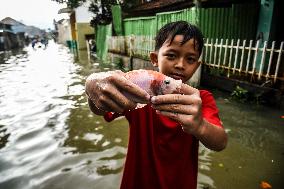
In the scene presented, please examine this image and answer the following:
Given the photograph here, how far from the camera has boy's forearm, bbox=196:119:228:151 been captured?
1204mm

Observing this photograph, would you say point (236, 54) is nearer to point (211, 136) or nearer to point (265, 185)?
point (265, 185)

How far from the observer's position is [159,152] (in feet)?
5.26

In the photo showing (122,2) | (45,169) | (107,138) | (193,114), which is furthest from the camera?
(122,2)

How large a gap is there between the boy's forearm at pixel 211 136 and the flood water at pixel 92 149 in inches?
89.5

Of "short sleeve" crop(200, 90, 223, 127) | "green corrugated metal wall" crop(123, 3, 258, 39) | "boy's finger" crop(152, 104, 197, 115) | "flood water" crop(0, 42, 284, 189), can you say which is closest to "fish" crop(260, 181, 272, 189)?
"flood water" crop(0, 42, 284, 189)

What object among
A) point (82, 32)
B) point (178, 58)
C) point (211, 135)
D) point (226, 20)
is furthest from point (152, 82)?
point (82, 32)

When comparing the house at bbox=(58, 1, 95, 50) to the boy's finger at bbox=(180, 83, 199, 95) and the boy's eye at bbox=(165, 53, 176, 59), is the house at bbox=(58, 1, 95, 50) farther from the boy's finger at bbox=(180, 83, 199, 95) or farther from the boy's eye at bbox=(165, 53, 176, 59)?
the boy's finger at bbox=(180, 83, 199, 95)

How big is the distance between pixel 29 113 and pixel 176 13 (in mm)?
6475

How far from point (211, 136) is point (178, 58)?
54 cm

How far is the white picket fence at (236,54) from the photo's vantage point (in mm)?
6748

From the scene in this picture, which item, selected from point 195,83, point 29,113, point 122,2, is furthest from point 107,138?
point 122,2

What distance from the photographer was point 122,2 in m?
18.8

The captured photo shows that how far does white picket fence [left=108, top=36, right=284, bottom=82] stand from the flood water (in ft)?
3.50

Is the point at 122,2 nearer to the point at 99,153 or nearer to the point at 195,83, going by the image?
the point at 195,83
